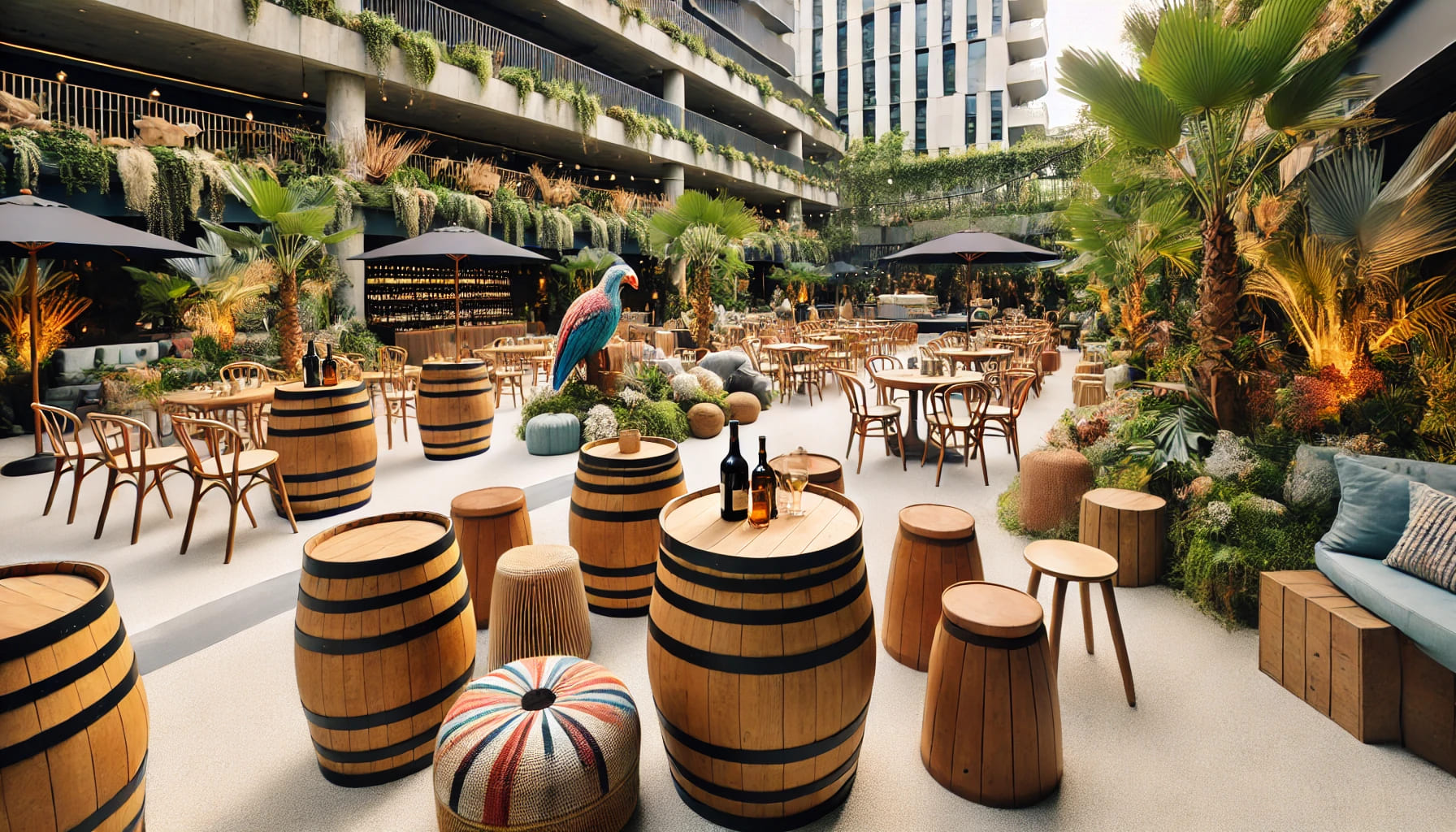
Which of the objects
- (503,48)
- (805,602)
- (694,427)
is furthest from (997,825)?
(503,48)

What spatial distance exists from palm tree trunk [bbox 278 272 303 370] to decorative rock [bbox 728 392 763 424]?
14.3 ft

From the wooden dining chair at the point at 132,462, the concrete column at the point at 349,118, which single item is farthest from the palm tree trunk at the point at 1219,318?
the concrete column at the point at 349,118

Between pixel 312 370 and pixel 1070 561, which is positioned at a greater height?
pixel 312 370

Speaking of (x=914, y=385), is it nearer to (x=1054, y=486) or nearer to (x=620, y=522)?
(x=1054, y=486)

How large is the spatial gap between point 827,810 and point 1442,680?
2013 millimetres

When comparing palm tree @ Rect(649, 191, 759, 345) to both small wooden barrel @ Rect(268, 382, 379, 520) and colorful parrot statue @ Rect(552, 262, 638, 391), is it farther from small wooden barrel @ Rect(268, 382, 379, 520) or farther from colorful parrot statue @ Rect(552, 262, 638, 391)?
small wooden barrel @ Rect(268, 382, 379, 520)

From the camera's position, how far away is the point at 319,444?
4.46m

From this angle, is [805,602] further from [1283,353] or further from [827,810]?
[1283,353]

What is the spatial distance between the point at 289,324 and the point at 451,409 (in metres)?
2.02

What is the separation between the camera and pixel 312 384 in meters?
4.85

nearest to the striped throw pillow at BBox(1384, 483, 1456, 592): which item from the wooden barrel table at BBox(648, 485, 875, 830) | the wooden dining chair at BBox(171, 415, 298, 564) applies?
the wooden barrel table at BBox(648, 485, 875, 830)

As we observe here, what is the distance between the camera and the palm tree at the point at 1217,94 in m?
3.33

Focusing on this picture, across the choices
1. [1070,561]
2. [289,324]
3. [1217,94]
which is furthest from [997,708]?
[289,324]

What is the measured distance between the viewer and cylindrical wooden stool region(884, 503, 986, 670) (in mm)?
2717
